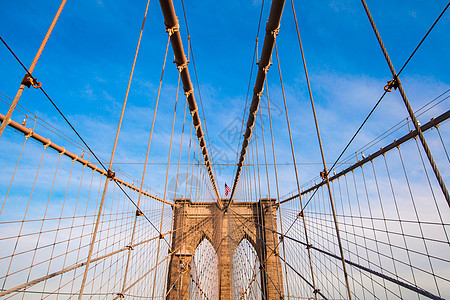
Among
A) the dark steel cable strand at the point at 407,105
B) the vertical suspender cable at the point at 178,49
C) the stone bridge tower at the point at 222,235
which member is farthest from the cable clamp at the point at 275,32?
the stone bridge tower at the point at 222,235

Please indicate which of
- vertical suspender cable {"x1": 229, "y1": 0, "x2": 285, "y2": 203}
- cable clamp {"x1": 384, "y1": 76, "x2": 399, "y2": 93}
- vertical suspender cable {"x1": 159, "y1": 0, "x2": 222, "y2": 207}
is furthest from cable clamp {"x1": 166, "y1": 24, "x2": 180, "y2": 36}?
cable clamp {"x1": 384, "y1": 76, "x2": 399, "y2": 93}

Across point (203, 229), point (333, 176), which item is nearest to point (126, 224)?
point (333, 176)

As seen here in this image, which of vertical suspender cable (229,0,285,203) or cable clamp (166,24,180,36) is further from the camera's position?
cable clamp (166,24,180,36)

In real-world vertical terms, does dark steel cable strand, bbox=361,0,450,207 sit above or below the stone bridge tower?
above

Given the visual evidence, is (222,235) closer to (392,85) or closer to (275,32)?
(275,32)

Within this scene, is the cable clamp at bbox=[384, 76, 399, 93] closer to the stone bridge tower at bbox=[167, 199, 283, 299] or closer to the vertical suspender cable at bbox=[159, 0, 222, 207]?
the vertical suspender cable at bbox=[159, 0, 222, 207]

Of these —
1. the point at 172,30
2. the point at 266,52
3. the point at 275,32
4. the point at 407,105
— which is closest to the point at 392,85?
the point at 407,105

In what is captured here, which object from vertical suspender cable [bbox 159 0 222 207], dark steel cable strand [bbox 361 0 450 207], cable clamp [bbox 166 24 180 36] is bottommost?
dark steel cable strand [bbox 361 0 450 207]

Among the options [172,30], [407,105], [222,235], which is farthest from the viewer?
[222,235]

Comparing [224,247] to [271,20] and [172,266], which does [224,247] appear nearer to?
[172,266]

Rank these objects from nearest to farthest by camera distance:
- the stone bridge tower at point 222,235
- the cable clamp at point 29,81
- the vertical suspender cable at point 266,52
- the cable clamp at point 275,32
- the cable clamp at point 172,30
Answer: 1. the cable clamp at point 29,81
2. the vertical suspender cable at point 266,52
3. the cable clamp at point 172,30
4. the cable clamp at point 275,32
5. the stone bridge tower at point 222,235

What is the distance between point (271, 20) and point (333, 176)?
4.06 m

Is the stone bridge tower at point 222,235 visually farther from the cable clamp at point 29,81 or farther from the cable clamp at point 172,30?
the cable clamp at point 29,81

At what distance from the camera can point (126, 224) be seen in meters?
6.42
